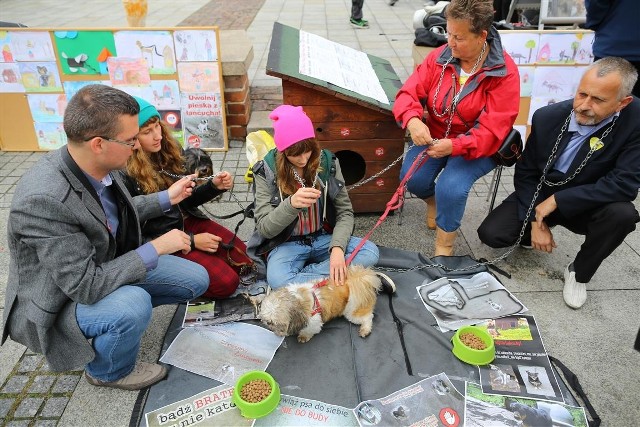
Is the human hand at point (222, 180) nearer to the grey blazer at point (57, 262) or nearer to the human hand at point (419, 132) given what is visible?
the grey blazer at point (57, 262)

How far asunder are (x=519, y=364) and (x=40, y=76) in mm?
5690

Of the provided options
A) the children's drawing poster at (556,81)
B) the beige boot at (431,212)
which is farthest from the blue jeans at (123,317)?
the children's drawing poster at (556,81)

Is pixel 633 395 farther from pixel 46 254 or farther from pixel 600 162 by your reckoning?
pixel 46 254

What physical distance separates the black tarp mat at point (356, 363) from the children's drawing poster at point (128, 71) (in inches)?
126

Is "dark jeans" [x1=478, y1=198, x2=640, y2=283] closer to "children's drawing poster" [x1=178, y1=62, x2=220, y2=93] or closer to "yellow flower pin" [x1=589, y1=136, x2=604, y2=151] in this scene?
"yellow flower pin" [x1=589, y1=136, x2=604, y2=151]

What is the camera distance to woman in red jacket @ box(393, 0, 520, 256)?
3.16 m

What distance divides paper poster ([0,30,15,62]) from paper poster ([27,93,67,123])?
1.44 feet

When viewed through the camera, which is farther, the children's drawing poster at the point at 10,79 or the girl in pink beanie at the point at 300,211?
the children's drawing poster at the point at 10,79

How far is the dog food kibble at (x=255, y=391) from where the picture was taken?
93.4 inches

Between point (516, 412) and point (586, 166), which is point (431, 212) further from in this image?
point (516, 412)

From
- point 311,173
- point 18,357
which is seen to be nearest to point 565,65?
point 311,173

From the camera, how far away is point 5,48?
198 inches

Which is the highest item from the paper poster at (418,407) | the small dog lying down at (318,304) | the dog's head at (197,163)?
the dog's head at (197,163)

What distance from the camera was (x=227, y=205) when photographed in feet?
15.0
